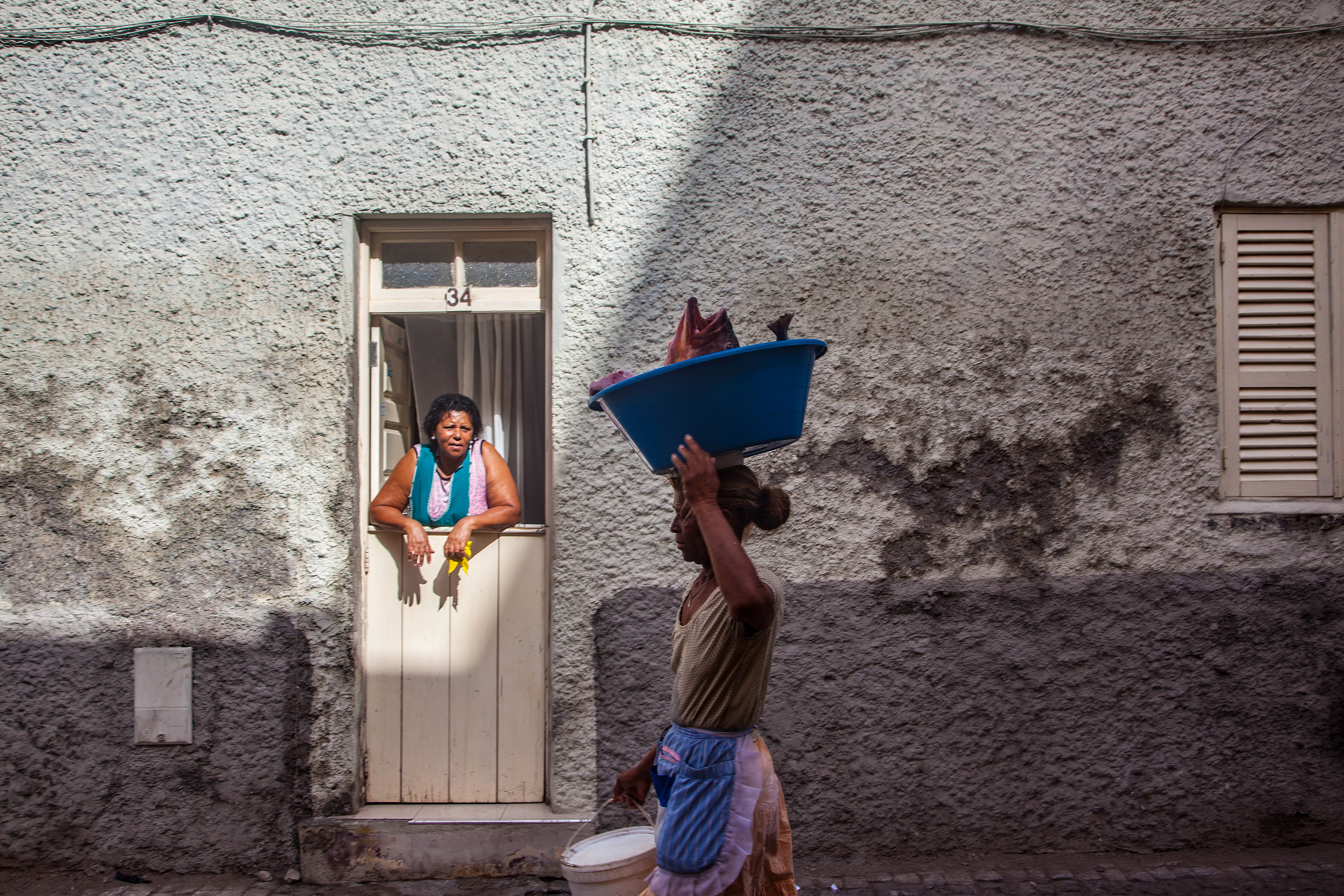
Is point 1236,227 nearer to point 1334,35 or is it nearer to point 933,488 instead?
point 1334,35

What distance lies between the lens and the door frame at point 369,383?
3.56 meters

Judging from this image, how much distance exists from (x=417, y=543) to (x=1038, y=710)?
2698 mm

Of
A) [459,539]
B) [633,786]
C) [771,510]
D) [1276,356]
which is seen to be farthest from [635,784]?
[1276,356]

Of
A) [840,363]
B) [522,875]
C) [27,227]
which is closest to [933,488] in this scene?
[840,363]

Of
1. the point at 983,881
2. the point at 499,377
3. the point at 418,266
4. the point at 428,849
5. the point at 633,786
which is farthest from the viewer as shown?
the point at 499,377

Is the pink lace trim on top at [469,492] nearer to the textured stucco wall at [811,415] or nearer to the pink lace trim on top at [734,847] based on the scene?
the textured stucco wall at [811,415]

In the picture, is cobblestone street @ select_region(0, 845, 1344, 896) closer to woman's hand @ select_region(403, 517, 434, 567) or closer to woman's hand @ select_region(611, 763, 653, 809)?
woman's hand @ select_region(403, 517, 434, 567)

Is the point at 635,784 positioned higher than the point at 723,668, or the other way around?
the point at 723,668

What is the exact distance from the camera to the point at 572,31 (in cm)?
358

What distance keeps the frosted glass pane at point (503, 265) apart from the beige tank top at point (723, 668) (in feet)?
7.36

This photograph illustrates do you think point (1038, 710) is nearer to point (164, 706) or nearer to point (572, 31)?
point (572, 31)

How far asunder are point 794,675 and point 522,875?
1377 millimetres

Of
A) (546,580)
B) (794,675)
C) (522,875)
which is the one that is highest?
(546,580)

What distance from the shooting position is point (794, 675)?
11.4 ft
